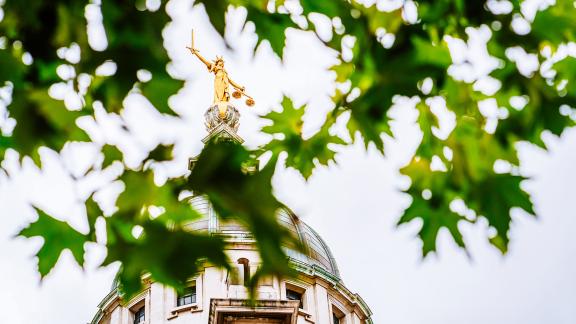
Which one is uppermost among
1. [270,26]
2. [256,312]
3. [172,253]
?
[256,312]

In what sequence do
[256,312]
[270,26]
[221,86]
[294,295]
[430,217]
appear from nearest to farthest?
[270,26]
[430,217]
[256,312]
[294,295]
[221,86]

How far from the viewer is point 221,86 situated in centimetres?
4012

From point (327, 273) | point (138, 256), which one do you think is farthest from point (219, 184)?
point (327, 273)

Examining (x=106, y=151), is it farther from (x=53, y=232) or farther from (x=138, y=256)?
(x=138, y=256)

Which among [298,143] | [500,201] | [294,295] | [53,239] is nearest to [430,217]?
[500,201]

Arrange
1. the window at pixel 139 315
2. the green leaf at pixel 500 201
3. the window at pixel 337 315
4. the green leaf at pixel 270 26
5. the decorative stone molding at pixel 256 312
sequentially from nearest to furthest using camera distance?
the green leaf at pixel 500 201, the green leaf at pixel 270 26, the decorative stone molding at pixel 256 312, the window at pixel 139 315, the window at pixel 337 315

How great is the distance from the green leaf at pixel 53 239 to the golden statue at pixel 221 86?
33929 mm

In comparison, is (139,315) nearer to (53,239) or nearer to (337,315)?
(337,315)

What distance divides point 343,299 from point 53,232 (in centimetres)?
2968

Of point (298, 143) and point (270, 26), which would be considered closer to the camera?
point (270, 26)

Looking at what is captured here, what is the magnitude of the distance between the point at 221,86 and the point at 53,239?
34.7 meters

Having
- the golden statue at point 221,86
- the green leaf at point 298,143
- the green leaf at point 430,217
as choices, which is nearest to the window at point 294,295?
the golden statue at point 221,86

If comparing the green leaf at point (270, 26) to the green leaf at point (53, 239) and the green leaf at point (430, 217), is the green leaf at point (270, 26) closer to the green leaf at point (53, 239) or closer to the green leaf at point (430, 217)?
the green leaf at point (430, 217)

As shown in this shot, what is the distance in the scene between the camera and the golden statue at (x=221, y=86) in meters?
40.1
